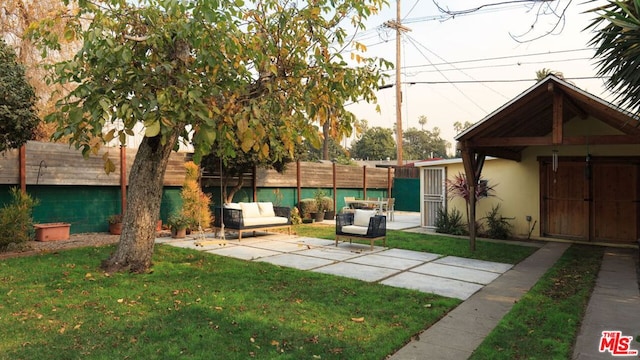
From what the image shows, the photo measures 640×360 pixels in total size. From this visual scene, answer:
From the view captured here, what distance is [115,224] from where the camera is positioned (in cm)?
920

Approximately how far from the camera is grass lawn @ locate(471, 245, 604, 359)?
11.3ft

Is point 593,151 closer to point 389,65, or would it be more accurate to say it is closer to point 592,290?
point 592,290

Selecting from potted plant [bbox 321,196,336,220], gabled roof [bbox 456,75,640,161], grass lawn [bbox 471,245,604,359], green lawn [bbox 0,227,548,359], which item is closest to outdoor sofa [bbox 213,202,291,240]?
green lawn [bbox 0,227,548,359]

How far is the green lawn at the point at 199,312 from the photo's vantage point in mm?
3311

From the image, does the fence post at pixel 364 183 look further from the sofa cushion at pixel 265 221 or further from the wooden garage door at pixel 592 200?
the wooden garage door at pixel 592 200

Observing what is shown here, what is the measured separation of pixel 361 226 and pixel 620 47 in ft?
19.1

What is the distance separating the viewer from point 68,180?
870cm

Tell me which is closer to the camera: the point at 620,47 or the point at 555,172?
the point at 620,47

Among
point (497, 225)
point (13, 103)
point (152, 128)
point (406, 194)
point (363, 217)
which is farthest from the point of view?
point (406, 194)

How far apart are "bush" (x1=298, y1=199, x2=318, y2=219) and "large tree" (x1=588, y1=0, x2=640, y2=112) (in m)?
10.4

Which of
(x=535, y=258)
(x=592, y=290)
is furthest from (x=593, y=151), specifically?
(x=592, y=290)

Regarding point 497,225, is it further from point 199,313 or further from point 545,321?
point 199,313

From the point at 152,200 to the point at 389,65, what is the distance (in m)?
3.81

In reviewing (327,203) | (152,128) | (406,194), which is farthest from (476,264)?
(406,194)
